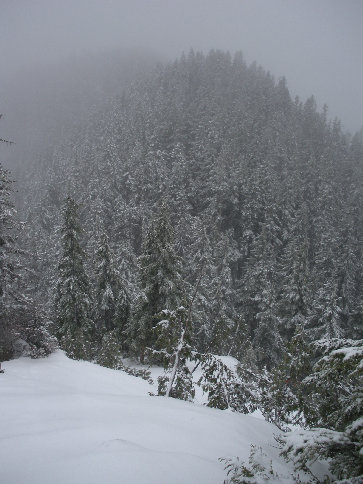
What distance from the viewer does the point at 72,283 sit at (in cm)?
2248

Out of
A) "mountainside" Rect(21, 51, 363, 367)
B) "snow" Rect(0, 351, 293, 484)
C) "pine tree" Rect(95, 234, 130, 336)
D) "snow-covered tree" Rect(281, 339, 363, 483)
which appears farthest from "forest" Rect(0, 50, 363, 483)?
"snow" Rect(0, 351, 293, 484)

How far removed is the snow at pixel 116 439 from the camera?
3.70 metres

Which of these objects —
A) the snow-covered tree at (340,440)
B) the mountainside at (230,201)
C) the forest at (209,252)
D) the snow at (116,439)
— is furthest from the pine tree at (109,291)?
the snow-covered tree at (340,440)

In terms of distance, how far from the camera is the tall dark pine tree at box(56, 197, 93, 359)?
22.1 metres

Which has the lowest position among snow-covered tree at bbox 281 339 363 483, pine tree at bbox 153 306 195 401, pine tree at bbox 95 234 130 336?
pine tree at bbox 95 234 130 336

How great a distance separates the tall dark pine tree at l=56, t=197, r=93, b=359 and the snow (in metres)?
15.5

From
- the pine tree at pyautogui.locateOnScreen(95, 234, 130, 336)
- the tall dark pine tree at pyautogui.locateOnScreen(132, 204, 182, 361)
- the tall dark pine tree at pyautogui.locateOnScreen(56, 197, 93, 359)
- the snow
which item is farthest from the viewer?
the pine tree at pyautogui.locateOnScreen(95, 234, 130, 336)

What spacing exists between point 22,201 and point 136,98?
49.0 metres

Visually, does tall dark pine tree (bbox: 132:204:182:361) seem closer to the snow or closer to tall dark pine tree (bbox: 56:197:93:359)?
tall dark pine tree (bbox: 56:197:93:359)

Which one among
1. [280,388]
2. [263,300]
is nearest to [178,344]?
[280,388]

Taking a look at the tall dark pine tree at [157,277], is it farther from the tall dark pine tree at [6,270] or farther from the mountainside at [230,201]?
the tall dark pine tree at [6,270]

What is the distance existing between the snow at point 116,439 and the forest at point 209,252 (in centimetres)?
74

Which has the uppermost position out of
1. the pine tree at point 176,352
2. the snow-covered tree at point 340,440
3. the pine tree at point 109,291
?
the snow-covered tree at point 340,440

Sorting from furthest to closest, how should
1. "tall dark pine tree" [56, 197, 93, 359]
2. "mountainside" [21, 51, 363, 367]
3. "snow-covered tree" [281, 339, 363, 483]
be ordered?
1. "mountainside" [21, 51, 363, 367]
2. "tall dark pine tree" [56, 197, 93, 359]
3. "snow-covered tree" [281, 339, 363, 483]
